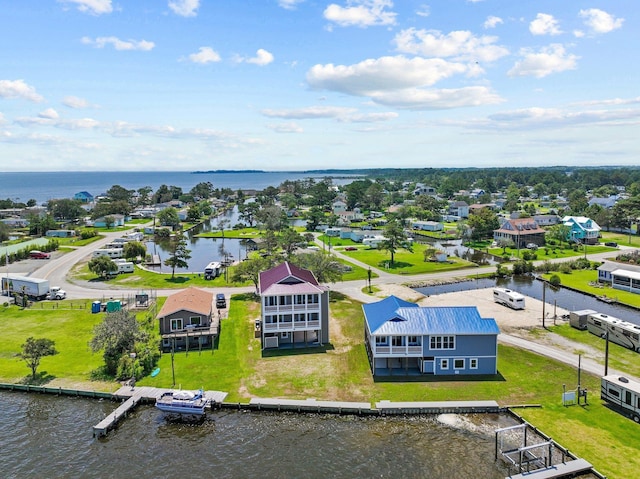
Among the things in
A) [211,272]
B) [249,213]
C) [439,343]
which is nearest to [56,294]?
[211,272]

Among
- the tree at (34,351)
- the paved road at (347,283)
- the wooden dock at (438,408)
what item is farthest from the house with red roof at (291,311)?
the tree at (34,351)

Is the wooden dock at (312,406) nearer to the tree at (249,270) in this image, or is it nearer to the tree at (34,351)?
the tree at (34,351)

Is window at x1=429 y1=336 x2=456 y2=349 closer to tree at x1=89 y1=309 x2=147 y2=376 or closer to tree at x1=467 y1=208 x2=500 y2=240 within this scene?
tree at x1=89 y1=309 x2=147 y2=376

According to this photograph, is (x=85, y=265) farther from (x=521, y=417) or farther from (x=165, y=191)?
(x=165, y=191)

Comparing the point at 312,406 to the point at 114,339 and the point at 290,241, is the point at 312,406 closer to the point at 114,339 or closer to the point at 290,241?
the point at 114,339

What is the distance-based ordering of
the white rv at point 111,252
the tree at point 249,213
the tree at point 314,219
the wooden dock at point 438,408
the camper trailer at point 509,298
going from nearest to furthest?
the wooden dock at point 438,408 → the camper trailer at point 509,298 → the white rv at point 111,252 → the tree at point 314,219 → the tree at point 249,213

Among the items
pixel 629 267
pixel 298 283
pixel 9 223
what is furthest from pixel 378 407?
pixel 9 223

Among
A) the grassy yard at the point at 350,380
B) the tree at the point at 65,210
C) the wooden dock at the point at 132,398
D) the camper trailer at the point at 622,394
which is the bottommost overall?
the wooden dock at the point at 132,398
